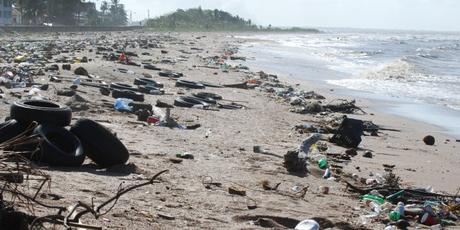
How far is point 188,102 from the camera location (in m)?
12.4

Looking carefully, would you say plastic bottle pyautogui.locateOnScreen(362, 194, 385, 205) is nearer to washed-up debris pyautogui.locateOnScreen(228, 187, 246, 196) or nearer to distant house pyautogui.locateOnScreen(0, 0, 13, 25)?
washed-up debris pyautogui.locateOnScreen(228, 187, 246, 196)

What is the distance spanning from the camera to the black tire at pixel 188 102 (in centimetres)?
1221

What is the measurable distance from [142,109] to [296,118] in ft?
12.4

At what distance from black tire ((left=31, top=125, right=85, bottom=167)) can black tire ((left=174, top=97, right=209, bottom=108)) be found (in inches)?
239

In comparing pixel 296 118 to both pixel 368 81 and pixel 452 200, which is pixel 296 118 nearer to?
pixel 452 200

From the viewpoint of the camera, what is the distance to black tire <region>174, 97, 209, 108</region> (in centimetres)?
1221

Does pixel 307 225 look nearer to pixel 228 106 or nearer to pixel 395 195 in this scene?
pixel 395 195

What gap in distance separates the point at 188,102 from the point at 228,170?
19.3ft

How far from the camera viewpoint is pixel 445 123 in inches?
550

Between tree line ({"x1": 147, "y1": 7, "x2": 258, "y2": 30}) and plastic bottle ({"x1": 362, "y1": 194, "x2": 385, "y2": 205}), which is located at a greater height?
tree line ({"x1": 147, "y1": 7, "x2": 258, "y2": 30})

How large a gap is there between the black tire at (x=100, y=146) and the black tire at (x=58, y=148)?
0.30 feet

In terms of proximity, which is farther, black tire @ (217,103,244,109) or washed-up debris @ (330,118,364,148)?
black tire @ (217,103,244,109)

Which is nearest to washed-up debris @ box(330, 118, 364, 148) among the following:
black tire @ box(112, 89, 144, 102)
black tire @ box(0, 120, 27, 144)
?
black tire @ box(112, 89, 144, 102)

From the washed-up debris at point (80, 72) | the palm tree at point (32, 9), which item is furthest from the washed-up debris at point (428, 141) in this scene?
the palm tree at point (32, 9)
